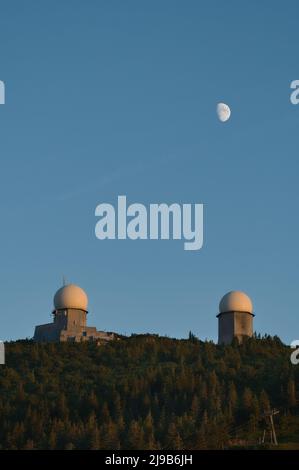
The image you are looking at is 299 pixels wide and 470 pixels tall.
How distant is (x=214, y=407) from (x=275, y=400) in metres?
7.58

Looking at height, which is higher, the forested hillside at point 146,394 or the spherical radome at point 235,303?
the spherical radome at point 235,303

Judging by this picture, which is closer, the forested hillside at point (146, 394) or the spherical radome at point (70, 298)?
the forested hillside at point (146, 394)

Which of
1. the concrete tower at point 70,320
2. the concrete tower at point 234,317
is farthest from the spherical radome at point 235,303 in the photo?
the concrete tower at point 70,320

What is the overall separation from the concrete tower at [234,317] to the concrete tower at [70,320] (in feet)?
47.3

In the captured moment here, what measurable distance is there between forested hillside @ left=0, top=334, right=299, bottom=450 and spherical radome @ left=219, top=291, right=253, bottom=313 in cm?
491

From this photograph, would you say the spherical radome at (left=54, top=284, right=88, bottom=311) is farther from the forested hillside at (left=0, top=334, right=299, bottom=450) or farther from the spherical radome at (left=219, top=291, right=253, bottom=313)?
the spherical radome at (left=219, top=291, right=253, bottom=313)

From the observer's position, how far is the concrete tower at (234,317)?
414 ft

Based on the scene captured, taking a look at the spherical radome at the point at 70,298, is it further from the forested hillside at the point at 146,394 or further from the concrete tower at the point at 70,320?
the forested hillside at the point at 146,394

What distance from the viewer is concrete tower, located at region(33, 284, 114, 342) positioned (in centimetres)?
12524

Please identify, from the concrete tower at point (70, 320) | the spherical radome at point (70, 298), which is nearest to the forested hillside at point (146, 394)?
the concrete tower at point (70, 320)

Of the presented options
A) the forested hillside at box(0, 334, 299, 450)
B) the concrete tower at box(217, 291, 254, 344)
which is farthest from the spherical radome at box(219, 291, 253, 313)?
the forested hillside at box(0, 334, 299, 450)

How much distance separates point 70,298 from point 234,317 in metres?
20.4
